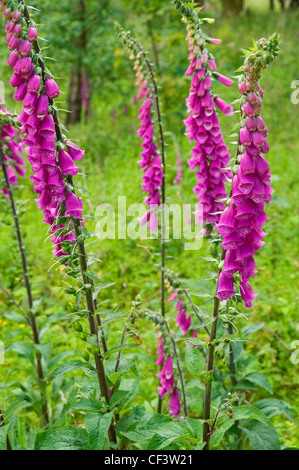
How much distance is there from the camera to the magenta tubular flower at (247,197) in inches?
68.5

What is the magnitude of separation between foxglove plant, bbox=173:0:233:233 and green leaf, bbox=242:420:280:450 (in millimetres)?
1317

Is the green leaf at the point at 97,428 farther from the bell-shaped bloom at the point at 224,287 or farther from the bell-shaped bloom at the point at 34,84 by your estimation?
the bell-shaped bloom at the point at 34,84

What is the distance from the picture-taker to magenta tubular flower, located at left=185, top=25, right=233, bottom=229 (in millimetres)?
2404

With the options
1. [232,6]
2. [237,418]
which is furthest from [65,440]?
[232,6]

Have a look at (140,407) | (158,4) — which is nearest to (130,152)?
(158,4)

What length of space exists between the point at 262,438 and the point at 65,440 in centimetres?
121

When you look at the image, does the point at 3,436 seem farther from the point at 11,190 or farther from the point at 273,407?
the point at 11,190

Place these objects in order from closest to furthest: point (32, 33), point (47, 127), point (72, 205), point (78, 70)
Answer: point (32, 33)
point (47, 127)
point (72, 205)
point (78, 70)

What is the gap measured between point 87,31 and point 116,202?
3722 millimetres

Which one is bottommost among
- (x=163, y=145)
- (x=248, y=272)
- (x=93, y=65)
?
(x=248, y=272)

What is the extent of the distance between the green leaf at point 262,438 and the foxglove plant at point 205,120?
1317 millimetres

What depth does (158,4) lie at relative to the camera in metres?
6.71

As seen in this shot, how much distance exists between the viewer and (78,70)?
8.30 metres
